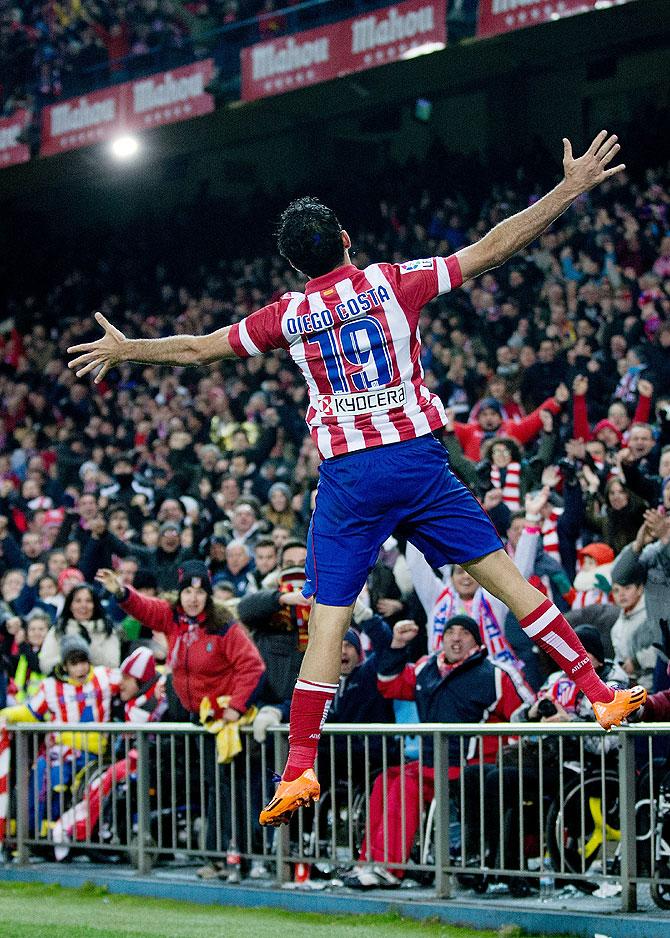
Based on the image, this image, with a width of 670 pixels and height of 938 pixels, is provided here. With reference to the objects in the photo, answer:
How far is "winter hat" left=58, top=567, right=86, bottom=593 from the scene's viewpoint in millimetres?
12781

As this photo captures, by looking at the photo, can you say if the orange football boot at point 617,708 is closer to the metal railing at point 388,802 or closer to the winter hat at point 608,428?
the metal railing at point 388,802

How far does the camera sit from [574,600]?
9.76 m

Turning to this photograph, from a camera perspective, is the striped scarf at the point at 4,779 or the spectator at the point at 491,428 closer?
the striped scarf at the point at 4,779

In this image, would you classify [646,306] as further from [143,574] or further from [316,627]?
[316,627]

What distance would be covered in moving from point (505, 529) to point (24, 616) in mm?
4758

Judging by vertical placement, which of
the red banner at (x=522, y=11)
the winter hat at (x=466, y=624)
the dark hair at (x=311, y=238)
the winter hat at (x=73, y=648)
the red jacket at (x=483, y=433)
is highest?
the red banner at (x=522, y=11)

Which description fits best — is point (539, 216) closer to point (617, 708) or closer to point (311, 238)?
point (311, 238)

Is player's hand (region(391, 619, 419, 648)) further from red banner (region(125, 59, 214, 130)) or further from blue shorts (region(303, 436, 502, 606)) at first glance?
red banner (region(125, 59, 214, 130))

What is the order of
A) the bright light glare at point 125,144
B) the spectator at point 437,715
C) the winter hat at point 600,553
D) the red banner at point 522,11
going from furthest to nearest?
the bright light glare at point 125,144, the red banner at point 522,11, the winter hat at point 600,553, the spectator at point 437,715

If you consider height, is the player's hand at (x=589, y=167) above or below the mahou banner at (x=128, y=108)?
below

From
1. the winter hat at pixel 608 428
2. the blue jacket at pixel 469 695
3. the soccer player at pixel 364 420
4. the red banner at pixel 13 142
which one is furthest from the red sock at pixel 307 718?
the red banner at pixel 13 142

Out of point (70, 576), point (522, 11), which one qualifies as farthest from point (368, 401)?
point (522, 11)

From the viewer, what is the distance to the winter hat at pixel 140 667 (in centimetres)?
1055

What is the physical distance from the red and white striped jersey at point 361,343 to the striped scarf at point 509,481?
5.87 m
